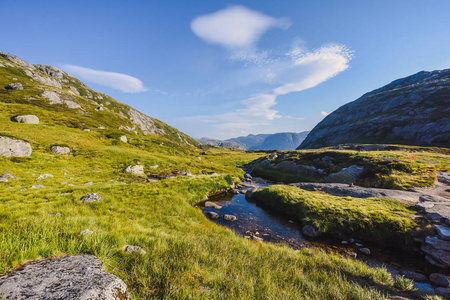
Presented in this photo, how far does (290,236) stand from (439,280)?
27.1 ft

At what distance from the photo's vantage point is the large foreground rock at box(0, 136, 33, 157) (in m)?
21.8

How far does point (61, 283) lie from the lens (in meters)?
3.13

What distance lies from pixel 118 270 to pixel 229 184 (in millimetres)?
26179

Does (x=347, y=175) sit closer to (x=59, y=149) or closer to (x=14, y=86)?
(x=59, y=149)

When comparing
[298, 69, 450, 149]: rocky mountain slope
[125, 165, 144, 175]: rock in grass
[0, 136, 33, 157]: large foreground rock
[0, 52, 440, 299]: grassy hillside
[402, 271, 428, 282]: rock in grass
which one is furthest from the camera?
[298, 69, 450, 149]: rocky mountain slope

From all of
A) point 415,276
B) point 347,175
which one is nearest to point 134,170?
point 415,276

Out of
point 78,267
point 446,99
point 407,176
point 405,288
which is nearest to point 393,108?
point 446,99

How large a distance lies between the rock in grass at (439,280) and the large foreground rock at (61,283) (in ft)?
49.9

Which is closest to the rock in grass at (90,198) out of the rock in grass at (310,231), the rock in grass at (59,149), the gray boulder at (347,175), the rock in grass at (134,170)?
the rock in grass at (134,170)

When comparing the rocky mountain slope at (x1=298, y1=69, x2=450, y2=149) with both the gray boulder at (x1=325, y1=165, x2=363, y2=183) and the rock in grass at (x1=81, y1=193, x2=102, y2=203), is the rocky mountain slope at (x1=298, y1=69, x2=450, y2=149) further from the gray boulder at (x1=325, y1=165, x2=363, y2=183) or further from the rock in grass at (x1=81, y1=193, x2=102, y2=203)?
the rock in grass at (x1=81, y1=193, x2=102, y2=203)

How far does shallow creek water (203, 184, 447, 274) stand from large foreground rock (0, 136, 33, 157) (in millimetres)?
28054

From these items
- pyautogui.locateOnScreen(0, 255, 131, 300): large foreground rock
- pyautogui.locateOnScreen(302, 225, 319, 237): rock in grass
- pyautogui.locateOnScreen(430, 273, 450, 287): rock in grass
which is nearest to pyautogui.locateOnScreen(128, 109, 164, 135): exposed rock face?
pyautogui.locateOnScreen(302, 225, 319, 237): rock in grass

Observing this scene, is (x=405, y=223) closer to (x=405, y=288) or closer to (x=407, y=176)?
(x=405, y=288)

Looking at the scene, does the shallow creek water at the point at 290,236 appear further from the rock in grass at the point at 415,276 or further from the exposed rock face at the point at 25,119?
the exposed rock face at the point at 25,119
